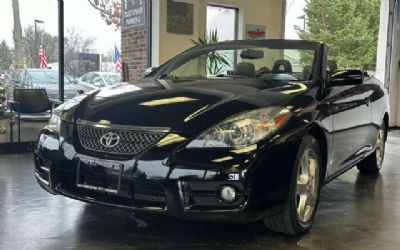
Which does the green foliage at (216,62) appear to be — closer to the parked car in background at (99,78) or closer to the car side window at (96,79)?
the parked car in background at (99,78)

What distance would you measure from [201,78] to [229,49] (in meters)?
0.54

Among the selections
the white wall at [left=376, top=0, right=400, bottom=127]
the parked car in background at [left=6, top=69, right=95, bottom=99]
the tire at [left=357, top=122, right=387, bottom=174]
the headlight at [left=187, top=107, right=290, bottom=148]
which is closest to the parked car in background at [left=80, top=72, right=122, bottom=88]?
the parked car in background at [left=6, top=69, right=95, bottom=99]

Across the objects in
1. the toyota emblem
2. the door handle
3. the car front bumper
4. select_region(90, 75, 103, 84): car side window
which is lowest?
the car front bumper

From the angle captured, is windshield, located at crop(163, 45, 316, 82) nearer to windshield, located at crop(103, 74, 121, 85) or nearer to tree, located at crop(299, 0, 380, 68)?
windshield, located at crop(103, 74, 121, 85)

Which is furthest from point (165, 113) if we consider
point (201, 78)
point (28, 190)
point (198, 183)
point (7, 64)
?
point (7, 64)

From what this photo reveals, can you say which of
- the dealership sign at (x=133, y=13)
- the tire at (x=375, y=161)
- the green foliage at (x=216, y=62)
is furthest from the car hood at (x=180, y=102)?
the dealership sign at (x=133, y=13)

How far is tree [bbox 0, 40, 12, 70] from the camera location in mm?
6484

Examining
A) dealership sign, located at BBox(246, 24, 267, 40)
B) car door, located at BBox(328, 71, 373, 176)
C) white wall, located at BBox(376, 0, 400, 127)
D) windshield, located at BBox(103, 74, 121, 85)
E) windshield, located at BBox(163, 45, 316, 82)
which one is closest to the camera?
car door, located at BBox(328, 71, 373, 176)

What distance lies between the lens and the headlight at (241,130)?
2311 mm

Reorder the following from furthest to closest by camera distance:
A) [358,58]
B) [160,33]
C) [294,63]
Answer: [358,58] → [160,33] → [294,63]

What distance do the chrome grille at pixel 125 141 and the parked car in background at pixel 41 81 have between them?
418 cm

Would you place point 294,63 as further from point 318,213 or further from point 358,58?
point 358,58

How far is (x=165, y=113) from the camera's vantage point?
2.49 m

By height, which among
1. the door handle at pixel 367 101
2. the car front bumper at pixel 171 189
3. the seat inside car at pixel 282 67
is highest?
the seat inside car at pixel 282 67
